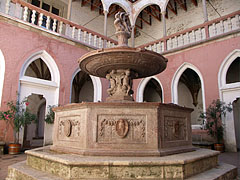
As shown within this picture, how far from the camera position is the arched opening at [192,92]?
564 inches

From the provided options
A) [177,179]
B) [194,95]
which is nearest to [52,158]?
[177,179]

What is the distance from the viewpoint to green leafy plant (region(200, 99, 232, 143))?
326 inches

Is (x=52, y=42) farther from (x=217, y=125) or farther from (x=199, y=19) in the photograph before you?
(x=199, y=19)

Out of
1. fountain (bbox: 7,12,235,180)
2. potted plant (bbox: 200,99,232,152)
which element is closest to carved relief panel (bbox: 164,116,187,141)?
fountain (bbox: 7,12,235,180)

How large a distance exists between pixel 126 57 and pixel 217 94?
21.7 ft

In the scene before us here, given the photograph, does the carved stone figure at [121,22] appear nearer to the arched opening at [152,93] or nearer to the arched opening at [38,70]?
the arched opening at [38,70]

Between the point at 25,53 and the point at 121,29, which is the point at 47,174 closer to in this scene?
the point at 121,29

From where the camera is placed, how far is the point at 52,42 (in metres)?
9.73

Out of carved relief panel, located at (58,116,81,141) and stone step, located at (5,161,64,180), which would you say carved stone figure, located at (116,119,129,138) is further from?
stone step, located at (5,161,64,180)

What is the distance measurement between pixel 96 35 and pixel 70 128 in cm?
872

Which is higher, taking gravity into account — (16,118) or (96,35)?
(96,35)

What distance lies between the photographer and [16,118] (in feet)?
24.0

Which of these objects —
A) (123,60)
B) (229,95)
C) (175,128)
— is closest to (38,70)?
(123,60)

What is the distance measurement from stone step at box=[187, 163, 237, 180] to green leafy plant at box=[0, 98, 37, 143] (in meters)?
6.41
